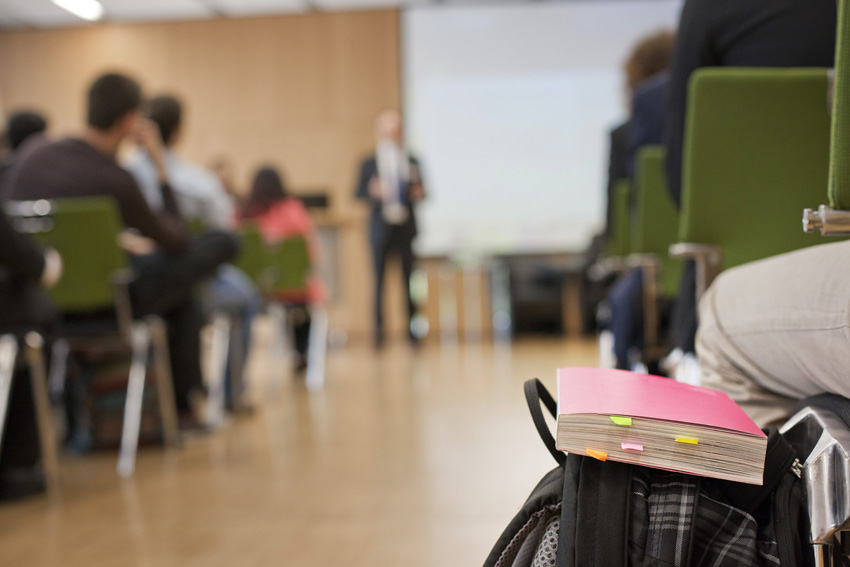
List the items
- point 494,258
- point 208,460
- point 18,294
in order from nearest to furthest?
point 18,294 < point 208,460 < point 494,258

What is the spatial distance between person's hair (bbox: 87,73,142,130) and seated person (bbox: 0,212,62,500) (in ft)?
1.79

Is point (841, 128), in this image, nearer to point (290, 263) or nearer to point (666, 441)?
point (666, 441)

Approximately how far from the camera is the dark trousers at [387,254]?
6.08 m

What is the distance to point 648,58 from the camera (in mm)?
2609

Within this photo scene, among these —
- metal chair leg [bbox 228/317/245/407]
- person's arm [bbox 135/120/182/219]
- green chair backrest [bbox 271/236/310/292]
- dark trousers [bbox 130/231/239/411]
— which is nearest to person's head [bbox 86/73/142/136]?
person's arm [bbox 135/120/182/219]

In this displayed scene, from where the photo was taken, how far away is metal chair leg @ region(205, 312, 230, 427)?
324cm

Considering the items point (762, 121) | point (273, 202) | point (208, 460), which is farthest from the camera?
point (273, 202)

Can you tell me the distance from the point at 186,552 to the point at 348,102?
22.0 feet

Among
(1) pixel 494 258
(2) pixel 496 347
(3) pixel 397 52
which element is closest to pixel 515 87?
(3) pixel 397 52

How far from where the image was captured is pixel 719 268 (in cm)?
137

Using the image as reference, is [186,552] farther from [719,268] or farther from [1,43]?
[1,43]

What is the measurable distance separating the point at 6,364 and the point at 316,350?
261 centimetres

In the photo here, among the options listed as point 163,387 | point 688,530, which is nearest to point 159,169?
point 163,387

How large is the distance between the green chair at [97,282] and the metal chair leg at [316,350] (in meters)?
1.64
